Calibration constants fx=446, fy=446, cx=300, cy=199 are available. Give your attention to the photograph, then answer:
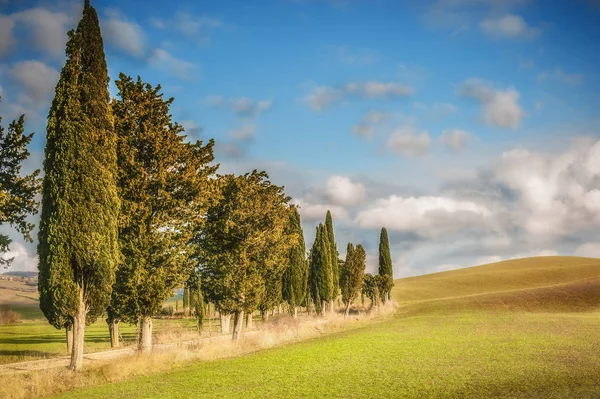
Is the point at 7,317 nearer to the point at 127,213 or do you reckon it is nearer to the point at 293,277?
the point at 293,277

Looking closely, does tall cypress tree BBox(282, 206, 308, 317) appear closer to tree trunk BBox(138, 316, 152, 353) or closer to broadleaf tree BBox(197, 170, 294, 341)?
broadleaf tree BBox(197, 170, 294, 341)

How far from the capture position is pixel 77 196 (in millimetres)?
16344

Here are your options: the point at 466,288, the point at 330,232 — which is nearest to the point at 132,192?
the point at 330,232

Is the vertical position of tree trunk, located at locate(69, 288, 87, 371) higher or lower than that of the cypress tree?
lower

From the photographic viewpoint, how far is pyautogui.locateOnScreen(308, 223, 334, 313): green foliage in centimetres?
5703

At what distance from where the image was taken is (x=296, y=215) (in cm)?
5712

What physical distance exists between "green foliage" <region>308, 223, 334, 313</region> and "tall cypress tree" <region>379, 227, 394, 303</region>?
18.1 metres

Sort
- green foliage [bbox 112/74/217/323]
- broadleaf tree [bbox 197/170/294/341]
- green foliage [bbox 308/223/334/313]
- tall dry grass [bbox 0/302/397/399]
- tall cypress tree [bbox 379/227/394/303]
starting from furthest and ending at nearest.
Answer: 1. tall cypress tree [bbox 379/227/394/303]
2. green foliage [bbox 308/223/334/313]
3. broadleaf tree [bbox 197/170/294/341]
4. green foliage [bbox 112/74/217/323]
5. tall dry grass [bbox 0/302/397/399]

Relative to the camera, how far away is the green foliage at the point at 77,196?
52.7 feet

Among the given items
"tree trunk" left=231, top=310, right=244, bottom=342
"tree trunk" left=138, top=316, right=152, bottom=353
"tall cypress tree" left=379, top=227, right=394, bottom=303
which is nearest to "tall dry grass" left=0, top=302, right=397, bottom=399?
"tree trunk" left=138, top=316, right=152, bottom=353

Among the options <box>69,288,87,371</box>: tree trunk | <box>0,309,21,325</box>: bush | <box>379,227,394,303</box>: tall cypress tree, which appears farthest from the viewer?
<box>379,227,394,303</box>: tall cypress tree

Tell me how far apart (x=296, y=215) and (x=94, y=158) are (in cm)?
4098

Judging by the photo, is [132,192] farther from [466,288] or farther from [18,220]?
[466,288]

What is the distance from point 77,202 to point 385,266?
218 feet
